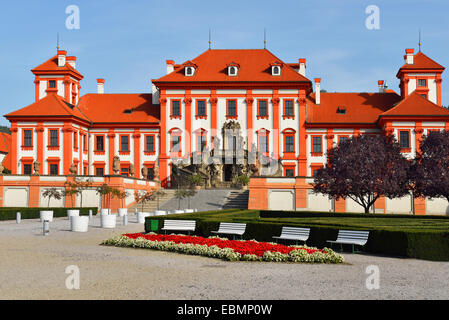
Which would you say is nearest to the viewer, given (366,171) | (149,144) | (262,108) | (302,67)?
(366,171)

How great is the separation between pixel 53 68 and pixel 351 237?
49039mm

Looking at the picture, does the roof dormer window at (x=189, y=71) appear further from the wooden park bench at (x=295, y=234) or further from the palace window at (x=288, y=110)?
the wooden park bench at (x=295, y=234)

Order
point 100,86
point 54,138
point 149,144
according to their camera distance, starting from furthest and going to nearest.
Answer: point 100,86
point 149,144
point 54,138

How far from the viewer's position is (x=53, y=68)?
57875 mm

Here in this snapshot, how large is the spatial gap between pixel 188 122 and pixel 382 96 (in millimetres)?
21455

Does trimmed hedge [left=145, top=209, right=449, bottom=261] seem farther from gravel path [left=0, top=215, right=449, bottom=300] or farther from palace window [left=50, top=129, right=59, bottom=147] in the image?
palace window [left=50, top=129, right=59, bottom=147]

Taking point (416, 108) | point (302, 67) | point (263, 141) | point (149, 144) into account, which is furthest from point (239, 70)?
point (416, 108)

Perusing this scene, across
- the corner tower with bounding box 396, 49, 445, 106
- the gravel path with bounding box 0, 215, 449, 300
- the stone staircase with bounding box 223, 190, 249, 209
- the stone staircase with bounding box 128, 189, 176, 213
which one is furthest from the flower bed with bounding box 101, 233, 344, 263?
the corner tower with bounding box 396, 49, 445, 106

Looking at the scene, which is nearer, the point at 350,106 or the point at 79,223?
the point at 79,223

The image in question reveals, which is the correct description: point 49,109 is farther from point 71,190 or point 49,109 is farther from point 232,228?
point 232,228

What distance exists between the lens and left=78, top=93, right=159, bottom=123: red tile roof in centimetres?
5609

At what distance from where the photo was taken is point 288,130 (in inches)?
2101

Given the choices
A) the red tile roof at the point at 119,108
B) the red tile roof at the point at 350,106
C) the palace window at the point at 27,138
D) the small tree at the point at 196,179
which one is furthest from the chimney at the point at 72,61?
the red tile roof at the point at 350,106

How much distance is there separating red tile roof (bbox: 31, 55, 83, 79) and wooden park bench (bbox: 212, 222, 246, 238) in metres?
43.7
